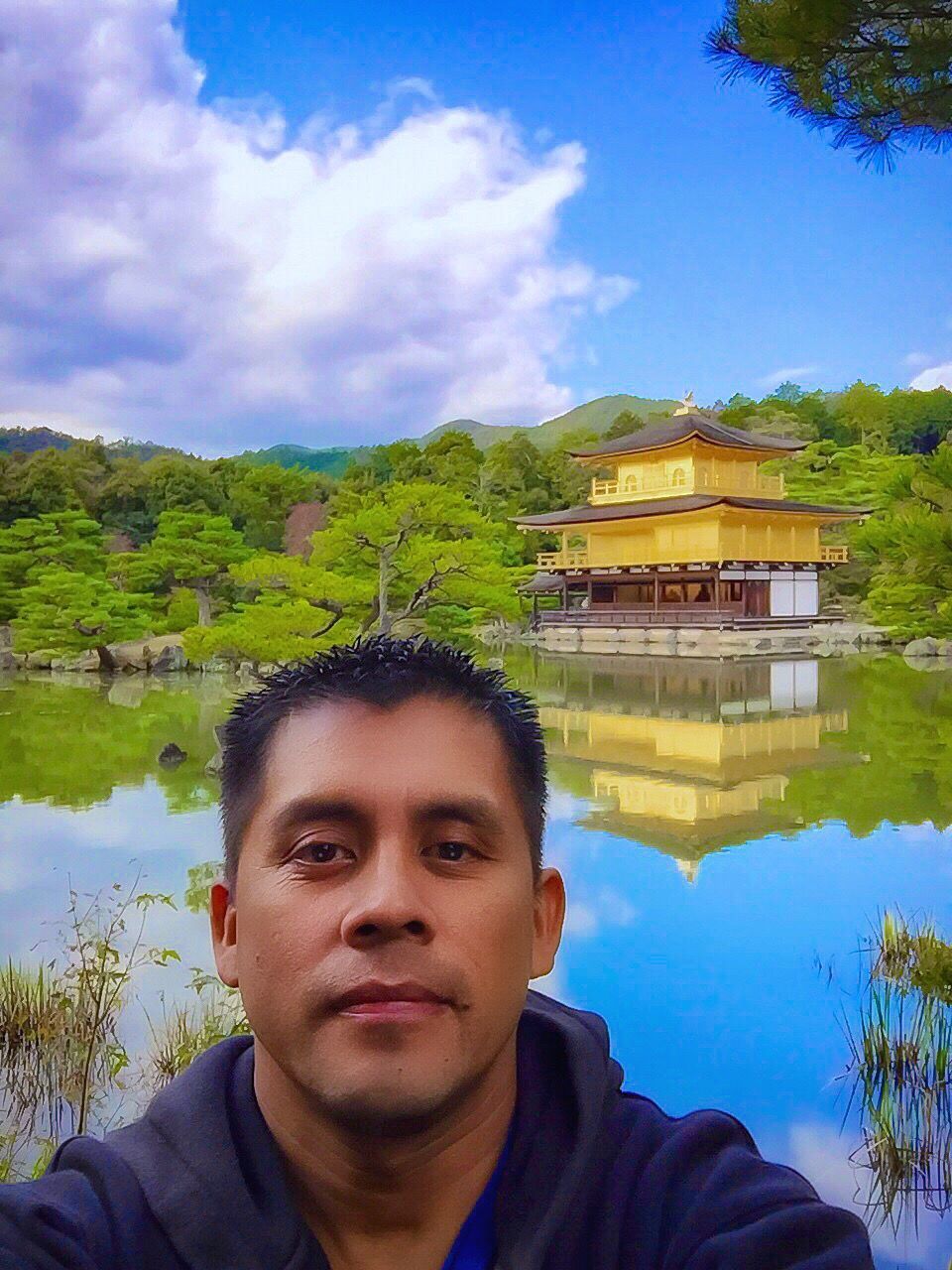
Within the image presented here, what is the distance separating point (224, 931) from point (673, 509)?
866 cm

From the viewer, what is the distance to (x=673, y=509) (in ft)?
29.3

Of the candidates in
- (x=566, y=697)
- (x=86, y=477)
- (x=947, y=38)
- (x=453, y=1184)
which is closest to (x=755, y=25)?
(x=947, y=38)

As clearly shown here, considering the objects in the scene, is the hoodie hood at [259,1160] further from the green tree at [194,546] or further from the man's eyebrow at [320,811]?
the green tree at [194,546]

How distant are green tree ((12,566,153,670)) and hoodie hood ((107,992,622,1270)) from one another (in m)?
4.40

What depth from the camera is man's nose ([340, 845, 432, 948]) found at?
17.9 inches

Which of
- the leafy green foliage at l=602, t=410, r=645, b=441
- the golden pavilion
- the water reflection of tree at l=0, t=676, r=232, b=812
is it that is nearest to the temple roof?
the golden pavilion

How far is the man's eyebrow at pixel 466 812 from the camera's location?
485mm

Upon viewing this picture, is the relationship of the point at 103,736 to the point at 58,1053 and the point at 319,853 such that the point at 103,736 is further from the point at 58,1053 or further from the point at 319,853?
the point at 319,853

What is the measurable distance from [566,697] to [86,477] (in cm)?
309

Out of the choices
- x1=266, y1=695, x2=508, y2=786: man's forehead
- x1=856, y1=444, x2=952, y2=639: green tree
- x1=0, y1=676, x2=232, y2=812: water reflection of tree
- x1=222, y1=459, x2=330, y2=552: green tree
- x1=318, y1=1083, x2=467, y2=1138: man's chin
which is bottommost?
x1=0, y1=676, x2=232, y2=812: water reflection of tree

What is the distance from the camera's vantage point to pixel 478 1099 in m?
0.50

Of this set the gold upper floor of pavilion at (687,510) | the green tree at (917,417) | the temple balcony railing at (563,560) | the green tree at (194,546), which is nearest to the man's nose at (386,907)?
the green tree at (194,546)

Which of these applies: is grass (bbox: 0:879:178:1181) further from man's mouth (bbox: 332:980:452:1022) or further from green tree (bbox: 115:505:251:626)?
green tree (bbox: 115:505:251:626)

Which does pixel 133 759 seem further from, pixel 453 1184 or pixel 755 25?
pixel 453 1184
